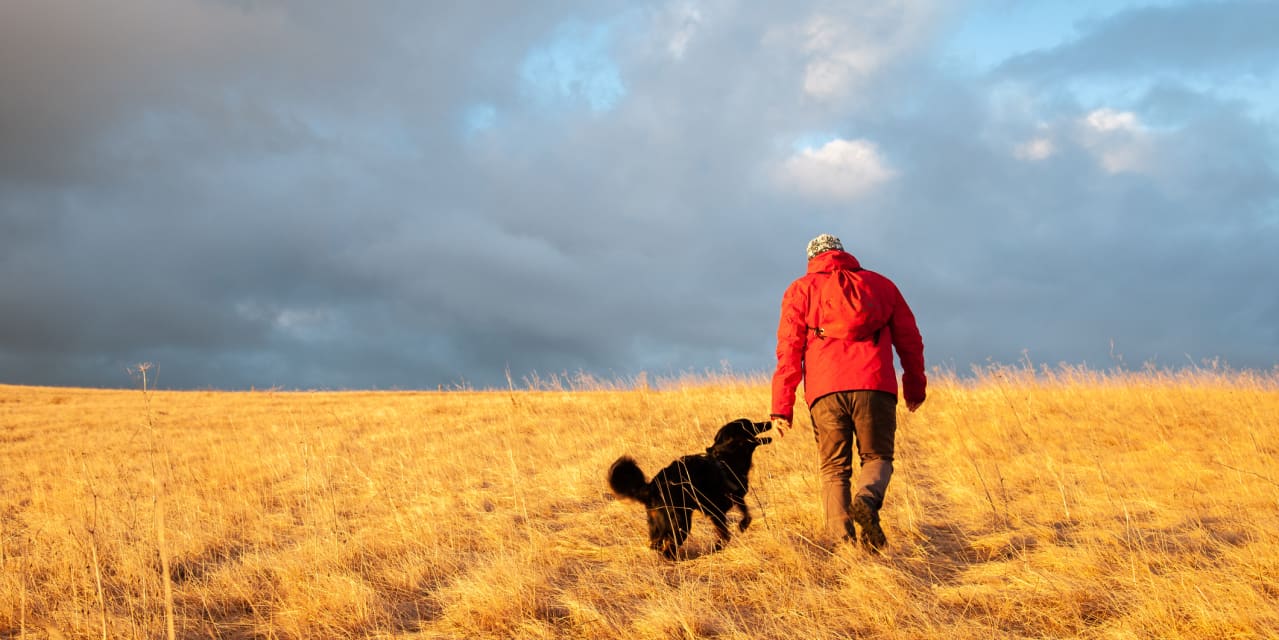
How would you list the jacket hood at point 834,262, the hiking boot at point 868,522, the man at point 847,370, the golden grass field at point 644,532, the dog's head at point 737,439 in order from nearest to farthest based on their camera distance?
1. the golden grass field at point 644,532
2. the hiking boot at point 868,522
3. the man at point 847,370
4. the jacket hood at point 834,262
5. the dog's head at point 737,439

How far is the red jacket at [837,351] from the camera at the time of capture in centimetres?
520

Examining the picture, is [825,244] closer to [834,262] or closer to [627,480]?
[834,262]

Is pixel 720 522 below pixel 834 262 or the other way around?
below

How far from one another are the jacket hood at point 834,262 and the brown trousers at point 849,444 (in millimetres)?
916

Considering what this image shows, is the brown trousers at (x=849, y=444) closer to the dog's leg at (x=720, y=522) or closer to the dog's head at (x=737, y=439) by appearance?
the dog's head at (x=737, y=439)

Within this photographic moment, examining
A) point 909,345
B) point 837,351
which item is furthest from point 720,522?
point 909,345

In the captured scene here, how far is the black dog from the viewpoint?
5.24 meters

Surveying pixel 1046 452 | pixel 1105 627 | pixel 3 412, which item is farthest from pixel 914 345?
pixel 3 412

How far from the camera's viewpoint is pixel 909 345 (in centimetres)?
547

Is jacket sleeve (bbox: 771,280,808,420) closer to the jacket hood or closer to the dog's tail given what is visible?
the jacket hood

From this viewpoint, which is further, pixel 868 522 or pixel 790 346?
pixel 790 346

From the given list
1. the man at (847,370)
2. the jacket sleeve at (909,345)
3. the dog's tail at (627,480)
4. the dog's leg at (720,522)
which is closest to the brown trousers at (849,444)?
the man at (847,370)

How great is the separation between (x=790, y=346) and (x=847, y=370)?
1.45ft

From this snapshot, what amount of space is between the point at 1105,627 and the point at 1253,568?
5.22 ft
